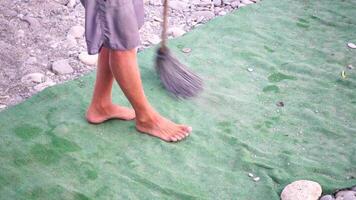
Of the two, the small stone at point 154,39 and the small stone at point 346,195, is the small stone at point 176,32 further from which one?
the small stone at point 346,195

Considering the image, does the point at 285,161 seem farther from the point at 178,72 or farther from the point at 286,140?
the point at 178,72

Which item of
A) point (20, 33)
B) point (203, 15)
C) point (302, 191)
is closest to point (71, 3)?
point (20, 33)

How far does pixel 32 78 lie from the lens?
8.53ft

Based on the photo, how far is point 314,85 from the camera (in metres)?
2.58

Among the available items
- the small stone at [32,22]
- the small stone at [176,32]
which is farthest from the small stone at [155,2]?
the small stone at [32,22]

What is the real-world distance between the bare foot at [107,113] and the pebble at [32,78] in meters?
0.55

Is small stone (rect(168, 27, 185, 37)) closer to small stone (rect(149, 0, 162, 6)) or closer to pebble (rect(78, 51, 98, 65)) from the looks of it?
small stone (rect(149, 0, 162, 6))

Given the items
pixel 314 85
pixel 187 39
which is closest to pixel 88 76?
pixel 187 39

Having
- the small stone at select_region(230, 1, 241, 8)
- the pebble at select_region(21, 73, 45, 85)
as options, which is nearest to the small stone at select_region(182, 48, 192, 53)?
the small stone at select_region(230, 1, 241, 8)

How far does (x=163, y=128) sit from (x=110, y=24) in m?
0.63

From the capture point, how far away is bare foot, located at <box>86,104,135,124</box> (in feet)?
7.20

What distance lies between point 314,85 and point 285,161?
0.68 m

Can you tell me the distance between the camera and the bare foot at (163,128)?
2.13m

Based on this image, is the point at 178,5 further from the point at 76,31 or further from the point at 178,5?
the point at 76,31
